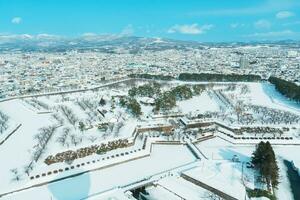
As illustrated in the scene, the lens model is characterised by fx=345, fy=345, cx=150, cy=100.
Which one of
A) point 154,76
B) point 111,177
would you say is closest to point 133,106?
point 111,177

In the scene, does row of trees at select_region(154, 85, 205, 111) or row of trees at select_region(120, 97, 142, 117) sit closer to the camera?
row of trees at select_region(120, 97, 142, 117)

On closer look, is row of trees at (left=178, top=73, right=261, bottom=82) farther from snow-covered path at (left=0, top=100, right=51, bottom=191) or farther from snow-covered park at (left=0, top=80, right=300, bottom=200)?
snow-covered path at (left=0, top=100, right=51, bottom=191)

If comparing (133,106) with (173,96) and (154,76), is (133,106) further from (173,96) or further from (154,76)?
(154,76)

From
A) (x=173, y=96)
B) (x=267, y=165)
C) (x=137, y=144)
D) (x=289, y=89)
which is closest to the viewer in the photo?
(x=267, y=165)

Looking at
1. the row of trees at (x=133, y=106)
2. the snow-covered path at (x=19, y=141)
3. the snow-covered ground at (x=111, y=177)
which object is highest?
the row of trees at (x=133, y=106)

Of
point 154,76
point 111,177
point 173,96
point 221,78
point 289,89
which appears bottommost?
point 111,177

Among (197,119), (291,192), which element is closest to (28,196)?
(291,192)

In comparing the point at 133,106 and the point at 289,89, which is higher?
the point at 289,89

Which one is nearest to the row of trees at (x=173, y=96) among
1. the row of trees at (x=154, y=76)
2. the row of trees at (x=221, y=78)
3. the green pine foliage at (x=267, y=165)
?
the row of trees at (x=221, y=78)

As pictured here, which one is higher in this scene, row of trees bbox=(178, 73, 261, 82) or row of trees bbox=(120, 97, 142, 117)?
row of trees bbox=(120, 97, 142, 117)

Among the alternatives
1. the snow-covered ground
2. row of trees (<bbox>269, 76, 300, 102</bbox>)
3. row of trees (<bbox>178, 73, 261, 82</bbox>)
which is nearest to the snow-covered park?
the snow-covered ground

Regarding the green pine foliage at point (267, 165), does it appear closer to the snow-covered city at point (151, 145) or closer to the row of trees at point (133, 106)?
the snow-covered city at point (151, 145)
